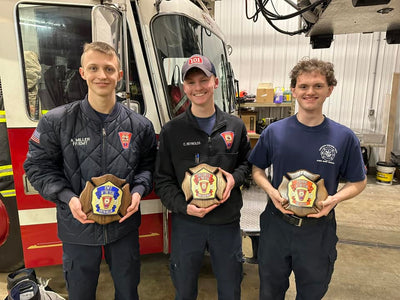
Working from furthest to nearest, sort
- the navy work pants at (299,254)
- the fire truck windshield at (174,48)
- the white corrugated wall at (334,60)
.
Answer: the white corrugated wall at (334,60), the fire truck windshield at (174,48), the navy work pants at (299,254)

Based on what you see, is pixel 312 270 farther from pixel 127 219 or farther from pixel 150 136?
pixel 150 136

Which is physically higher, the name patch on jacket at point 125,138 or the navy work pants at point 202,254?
the name patch on jacket at point 125,138

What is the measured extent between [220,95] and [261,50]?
347cm

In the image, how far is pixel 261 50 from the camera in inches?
236

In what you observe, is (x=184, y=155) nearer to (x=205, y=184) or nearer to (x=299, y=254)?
(x=205, y=184)

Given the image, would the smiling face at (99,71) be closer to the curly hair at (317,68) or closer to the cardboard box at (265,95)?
the curly hair at (317,68)

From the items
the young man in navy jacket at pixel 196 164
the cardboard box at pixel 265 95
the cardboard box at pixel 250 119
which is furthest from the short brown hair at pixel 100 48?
the cardboard box at pixel 265 95

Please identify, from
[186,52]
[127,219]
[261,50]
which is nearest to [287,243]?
[127,219]

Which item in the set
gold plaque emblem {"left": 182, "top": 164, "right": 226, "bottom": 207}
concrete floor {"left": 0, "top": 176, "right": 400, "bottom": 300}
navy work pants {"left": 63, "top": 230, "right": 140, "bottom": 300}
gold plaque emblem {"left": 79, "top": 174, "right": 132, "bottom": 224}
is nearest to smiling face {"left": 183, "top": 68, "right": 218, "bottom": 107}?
gold plaque emblem {"left": 182, "top": 164, "right": 226, "bottom": 207}

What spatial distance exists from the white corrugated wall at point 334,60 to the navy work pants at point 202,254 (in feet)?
16.0

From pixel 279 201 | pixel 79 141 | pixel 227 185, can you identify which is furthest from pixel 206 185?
pixel 79 141

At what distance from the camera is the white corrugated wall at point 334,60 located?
225 inches

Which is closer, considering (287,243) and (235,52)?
(287,243)

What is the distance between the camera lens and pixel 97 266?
173 centimetres
